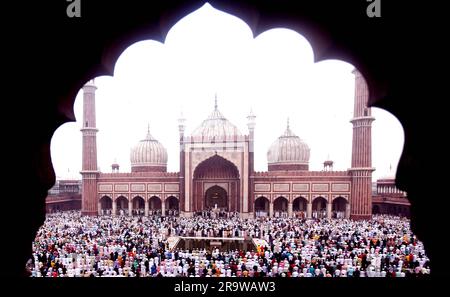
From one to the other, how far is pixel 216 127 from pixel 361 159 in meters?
13.8

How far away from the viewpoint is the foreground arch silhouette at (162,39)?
1.71 m

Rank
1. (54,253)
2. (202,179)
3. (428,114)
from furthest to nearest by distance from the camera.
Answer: (202,179), (54,253), (428,114)

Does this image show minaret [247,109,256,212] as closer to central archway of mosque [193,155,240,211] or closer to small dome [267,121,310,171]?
central archway of mosque [193,155,240,211]

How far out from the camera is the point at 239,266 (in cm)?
841

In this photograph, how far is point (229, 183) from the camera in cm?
2600

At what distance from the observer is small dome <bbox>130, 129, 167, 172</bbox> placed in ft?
107

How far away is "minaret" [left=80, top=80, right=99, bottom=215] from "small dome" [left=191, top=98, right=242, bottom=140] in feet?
32.7

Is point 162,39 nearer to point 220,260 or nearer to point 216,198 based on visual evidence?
point 220,260

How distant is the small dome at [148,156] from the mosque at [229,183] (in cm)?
494

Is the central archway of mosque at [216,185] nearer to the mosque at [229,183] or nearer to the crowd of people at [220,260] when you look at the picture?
the mosque at [229,183]

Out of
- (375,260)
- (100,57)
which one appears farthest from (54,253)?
(375,260)

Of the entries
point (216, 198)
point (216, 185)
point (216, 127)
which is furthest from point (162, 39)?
point (216, 127)
